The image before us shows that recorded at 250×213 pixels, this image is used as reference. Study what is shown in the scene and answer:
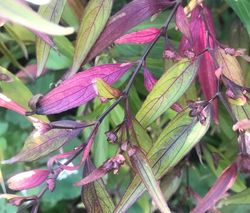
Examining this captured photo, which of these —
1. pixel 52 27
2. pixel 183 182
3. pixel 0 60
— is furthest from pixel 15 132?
pixel 52 27

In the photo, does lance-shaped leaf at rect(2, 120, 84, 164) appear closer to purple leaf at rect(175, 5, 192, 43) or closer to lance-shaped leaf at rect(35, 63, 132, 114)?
lance-shaped leaf at rect(35, 63, 132, 114)

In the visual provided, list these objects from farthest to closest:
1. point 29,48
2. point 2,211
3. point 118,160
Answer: point 29,48
point 2,211
point 118,160

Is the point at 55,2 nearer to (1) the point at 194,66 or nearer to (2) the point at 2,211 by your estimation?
(1) the point at 194,66

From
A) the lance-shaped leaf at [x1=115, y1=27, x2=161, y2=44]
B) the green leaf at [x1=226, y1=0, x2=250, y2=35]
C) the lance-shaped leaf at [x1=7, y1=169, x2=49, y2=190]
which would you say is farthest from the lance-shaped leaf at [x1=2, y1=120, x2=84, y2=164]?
the green leaf at [x1=226, y1=0, x2=250, y2=35]

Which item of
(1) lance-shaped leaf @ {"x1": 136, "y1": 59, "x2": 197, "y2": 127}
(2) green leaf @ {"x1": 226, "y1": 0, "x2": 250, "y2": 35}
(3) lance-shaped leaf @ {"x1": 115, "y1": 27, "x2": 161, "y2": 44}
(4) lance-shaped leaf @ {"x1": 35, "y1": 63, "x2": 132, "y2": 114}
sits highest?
(3) lance-shaped leaf @ {"x1": 115, "y1": 27, "x2": 161, "y2": 44}

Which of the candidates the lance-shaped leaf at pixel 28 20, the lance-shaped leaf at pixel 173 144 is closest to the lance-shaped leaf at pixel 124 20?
the lance-shaped leaf at pixel 173 144

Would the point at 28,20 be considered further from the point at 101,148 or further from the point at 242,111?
the point at 101,148

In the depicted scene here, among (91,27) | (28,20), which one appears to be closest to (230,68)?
(91,27)
